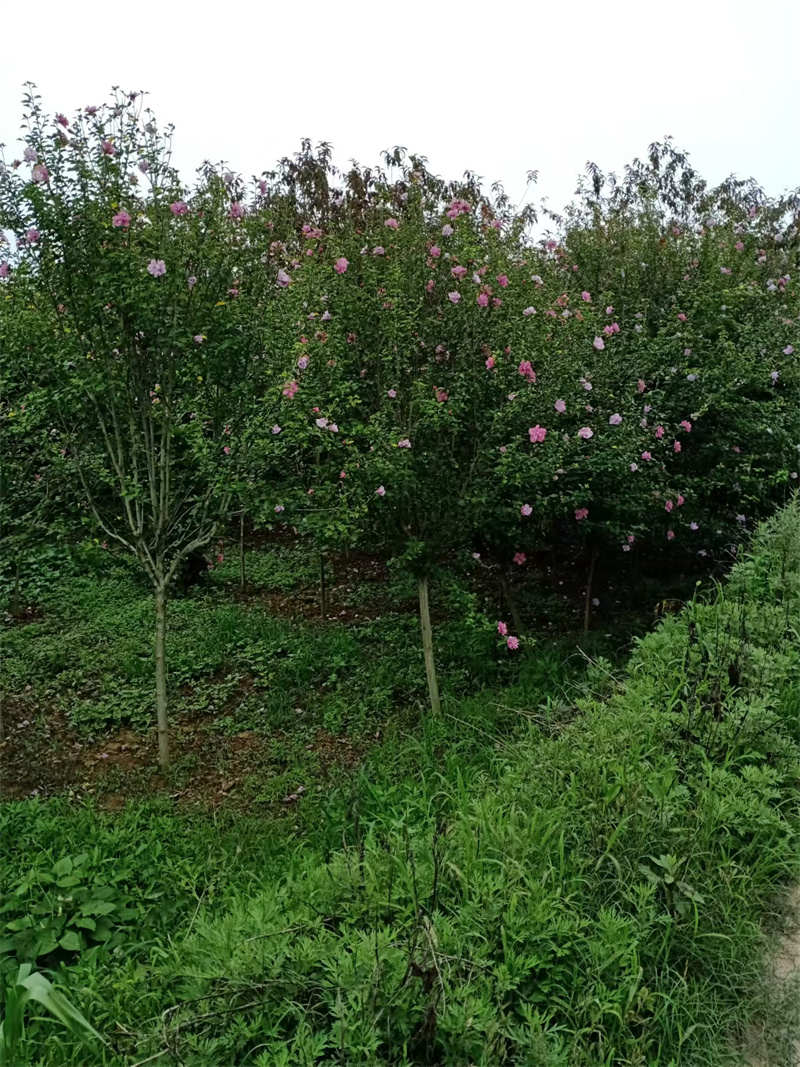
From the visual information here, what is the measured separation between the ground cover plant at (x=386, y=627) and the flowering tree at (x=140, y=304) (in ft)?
0.07

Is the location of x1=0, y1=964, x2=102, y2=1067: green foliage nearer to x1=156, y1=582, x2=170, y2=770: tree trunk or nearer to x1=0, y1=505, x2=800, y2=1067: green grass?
x1=0, y1=505, x2=800, y2=1067: green grass

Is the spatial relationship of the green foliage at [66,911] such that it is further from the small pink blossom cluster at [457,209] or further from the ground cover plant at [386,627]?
the small pink blossom cluster at [457,209]

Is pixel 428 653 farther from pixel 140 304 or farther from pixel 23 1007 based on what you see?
pixel 23 1007

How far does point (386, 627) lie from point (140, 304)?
3.24 metres

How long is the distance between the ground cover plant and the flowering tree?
22 millimetres

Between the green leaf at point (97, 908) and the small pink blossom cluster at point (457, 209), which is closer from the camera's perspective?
the green leaf at point (97, 908)

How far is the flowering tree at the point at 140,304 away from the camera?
3.90 m

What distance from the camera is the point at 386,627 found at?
6.29 metres

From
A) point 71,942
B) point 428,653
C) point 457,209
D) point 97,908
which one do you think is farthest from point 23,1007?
point 457,209

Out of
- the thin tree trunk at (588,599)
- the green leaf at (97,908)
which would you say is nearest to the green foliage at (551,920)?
the green leaf at (97,908)

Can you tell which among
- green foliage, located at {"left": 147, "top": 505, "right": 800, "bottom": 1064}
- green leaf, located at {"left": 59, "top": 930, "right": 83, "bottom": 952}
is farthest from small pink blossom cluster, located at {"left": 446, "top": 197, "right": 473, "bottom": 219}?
green leaf, located at {"left": 59, "top": 930, "right": 83, "bottom": 952}

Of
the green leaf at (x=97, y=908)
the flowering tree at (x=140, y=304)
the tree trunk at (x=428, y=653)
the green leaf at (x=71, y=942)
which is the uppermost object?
the flowering tree at (x=140, y=304)

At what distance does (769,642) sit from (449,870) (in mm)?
2035

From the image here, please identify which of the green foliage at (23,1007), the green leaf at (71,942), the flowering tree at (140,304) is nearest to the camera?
the green foliage at (23,1007)
